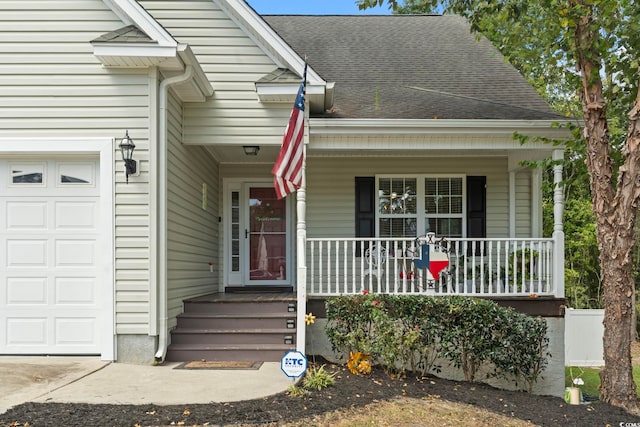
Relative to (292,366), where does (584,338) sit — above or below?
below

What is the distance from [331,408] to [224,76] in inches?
180

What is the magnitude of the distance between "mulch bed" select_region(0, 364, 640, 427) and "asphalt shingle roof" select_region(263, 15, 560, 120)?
3.59 meters

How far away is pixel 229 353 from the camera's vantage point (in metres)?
6.31

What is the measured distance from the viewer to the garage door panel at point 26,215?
20.2 feet

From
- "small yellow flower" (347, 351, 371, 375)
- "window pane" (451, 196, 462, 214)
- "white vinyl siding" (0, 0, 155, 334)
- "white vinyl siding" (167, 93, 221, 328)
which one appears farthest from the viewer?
"window pane" (451, 196, 462, 214)

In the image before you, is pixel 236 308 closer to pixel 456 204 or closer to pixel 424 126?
pixel 424 126

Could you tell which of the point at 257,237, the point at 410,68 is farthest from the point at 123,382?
the point at 410,68

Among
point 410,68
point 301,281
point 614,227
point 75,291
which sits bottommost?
point 75,291

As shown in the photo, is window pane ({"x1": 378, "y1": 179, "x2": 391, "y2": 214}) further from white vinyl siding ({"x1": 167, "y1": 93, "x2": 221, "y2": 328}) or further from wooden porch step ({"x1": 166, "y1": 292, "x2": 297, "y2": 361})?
white vinyl siding ({"x1": 167, "y1": 93, "x2": 221, "y2": 328})

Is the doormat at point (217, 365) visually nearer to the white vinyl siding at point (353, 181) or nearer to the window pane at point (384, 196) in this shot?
the white vinyl siding at point (353, 181)

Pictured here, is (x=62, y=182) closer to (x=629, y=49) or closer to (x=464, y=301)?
(x=464, y=301)

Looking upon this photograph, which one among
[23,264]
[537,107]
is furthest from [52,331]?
[537,107]

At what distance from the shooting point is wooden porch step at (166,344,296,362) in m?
6.27

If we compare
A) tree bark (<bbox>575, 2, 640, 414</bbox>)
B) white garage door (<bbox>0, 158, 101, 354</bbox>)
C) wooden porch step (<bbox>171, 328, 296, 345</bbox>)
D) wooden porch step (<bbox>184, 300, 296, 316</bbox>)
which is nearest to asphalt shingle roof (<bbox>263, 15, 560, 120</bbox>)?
tree bark (<bbox>575, 2, 640, 414</bbox>)
